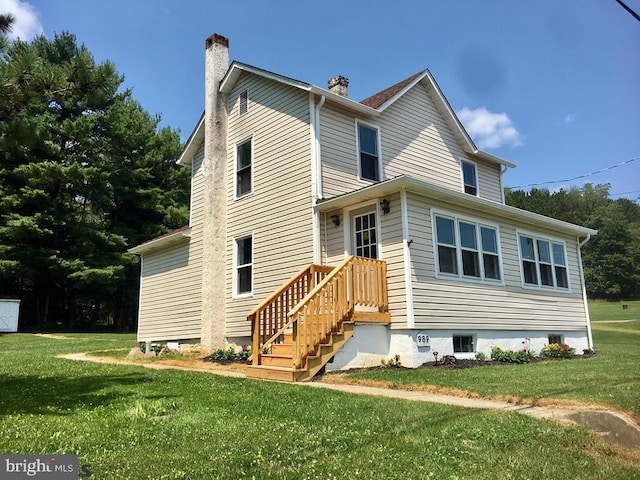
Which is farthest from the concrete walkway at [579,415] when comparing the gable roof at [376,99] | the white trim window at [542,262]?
the gable roof at [376,99]

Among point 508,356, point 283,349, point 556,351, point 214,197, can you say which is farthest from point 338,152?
point 556,351

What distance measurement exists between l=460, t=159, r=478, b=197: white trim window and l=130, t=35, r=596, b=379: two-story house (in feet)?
0.16

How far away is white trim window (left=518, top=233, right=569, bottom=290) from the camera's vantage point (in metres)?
13.2

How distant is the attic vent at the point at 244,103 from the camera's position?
46.6ft

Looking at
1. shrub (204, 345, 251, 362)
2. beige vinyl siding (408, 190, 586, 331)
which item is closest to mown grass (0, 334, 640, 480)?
beige vinyl siding (408, 190, 586, 331)

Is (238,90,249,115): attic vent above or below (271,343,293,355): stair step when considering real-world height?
above

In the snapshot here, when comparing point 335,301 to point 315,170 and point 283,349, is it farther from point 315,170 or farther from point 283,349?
point 315,170

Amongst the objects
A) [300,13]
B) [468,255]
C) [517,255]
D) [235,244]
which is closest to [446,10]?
[300,13]

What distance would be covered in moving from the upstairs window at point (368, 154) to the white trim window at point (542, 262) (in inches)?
167

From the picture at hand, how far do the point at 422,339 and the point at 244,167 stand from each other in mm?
7121

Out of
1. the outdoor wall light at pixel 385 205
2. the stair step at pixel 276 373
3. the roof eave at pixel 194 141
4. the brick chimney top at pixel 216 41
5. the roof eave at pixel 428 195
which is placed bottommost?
the stair step at pixel 276 373

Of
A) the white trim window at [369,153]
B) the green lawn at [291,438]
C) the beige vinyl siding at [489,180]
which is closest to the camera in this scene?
the green lawn at [291,438]

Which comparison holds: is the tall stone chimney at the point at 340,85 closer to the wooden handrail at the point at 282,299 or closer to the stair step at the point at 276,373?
the wooden handrail at the point at 282,299

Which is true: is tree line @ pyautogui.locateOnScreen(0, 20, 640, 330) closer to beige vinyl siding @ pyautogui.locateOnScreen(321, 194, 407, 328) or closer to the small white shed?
the small white shed
